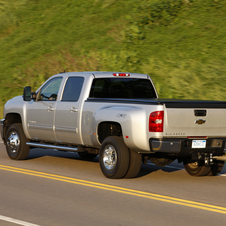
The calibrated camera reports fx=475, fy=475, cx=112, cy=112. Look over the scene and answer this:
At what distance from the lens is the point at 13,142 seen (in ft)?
37.0

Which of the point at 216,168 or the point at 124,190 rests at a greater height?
the point at 216,168

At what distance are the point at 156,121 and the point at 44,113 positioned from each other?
11.0 feet

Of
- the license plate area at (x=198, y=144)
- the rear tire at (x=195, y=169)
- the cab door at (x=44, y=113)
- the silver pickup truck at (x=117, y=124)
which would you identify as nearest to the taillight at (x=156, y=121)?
the silver pickup truck at (x=117, y=124)

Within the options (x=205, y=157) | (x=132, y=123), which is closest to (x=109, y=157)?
(x=132, y=123)

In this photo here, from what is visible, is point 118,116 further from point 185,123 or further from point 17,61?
Answer: point 17,61

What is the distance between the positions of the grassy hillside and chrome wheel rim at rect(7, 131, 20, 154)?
890cm

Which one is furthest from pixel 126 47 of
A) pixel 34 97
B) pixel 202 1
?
pixel 34 97

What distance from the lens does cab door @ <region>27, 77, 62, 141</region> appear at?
10383 millimetres

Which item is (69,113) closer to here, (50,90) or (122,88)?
(50,90)

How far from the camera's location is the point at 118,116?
859cm

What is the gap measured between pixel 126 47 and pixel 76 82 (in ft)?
46.7

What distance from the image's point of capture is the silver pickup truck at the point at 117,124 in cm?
816

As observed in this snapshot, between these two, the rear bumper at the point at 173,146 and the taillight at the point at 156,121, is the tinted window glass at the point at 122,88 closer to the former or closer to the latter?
the taillight at the point at 156,121

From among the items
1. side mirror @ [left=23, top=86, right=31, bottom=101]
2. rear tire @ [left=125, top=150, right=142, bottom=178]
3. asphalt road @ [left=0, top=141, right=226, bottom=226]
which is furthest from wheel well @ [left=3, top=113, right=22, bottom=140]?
rear tire @ [left=125, top=150, right=142, bottom=178]
